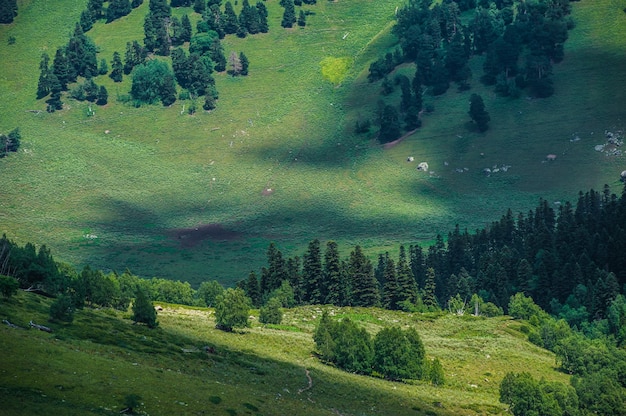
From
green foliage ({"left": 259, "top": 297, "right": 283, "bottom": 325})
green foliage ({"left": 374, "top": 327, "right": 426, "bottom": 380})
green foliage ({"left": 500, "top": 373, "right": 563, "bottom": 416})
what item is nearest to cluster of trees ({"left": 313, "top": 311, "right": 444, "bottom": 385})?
green foliage ({"left": 374, "top": 327, "right": 426, "bottom": 380})

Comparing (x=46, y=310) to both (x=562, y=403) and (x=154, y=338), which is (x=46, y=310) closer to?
(x=154, y=338)

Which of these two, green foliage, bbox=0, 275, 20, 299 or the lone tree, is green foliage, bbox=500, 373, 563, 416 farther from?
green foliage, bbox=0, 275, 20, 299

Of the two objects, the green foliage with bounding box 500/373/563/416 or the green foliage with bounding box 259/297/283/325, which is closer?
the green foliage with bounding box 500/373/563/416

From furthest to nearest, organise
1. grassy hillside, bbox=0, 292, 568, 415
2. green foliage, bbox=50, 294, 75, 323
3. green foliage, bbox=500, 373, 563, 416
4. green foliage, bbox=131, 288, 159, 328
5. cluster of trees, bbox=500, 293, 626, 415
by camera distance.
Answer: cluster of trees, bbox=500, 293, 626, 415 < green foliage, bbox=131, 288, 159, 328 < green foliage, bbox=500, 373, 563, 416 < green foliage, bbox=50, 294, 75, 323 < grassy hillside, bbox=0, 292, 568, 415

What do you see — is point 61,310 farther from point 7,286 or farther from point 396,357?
point 396,357

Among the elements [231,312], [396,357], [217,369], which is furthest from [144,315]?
[396,357]

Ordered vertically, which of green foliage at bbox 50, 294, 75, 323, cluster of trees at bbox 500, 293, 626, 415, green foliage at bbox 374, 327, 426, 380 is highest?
green foliage at bbox 50, 294, 75, 323

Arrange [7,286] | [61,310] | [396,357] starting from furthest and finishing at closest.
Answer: [396,357] → [7,286] → [61,310]
